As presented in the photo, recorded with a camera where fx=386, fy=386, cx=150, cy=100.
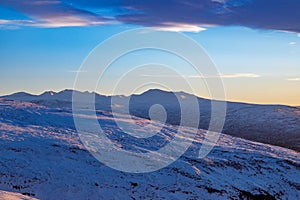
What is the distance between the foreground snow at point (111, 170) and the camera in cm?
3334

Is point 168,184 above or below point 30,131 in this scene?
below

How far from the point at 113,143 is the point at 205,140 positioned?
68.4ft

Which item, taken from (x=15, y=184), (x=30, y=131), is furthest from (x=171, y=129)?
(x=15, y=184)

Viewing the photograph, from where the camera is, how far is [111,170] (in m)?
38.8

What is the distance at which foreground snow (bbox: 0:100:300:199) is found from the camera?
33344 mm

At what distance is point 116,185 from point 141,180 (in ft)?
Answer: 10.2

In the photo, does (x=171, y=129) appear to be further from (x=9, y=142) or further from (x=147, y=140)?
(x=9, y=142)

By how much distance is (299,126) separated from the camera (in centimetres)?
12800

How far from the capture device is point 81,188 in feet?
109

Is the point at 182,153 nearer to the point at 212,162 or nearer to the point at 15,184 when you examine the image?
the point at 212,162

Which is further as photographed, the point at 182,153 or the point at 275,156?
the point at 275,156

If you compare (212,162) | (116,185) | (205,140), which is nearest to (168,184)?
(116,185)

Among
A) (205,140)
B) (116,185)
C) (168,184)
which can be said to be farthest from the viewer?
(205,140)

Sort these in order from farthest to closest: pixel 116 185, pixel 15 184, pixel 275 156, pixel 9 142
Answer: pixel 275 156
pixel 9 142
pixel 116 185
pixel 15 184
